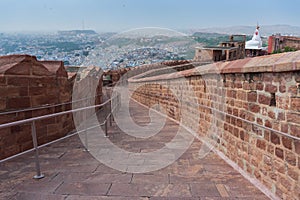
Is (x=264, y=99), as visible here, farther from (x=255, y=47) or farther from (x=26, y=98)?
(x=255, y=47)

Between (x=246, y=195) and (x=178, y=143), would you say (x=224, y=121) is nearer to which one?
(x=178, y=143)

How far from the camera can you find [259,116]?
314cm

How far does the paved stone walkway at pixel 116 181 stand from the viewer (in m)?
2.74

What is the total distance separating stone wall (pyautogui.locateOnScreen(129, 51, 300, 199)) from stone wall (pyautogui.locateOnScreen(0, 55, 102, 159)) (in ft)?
10.5

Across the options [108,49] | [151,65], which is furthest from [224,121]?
[151,65]

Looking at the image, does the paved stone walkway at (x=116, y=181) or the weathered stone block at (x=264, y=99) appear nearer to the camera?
the paved stone walkway at (x=116, y=181)

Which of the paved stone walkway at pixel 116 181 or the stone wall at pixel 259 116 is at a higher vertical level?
the stone wall at pixel 259 116

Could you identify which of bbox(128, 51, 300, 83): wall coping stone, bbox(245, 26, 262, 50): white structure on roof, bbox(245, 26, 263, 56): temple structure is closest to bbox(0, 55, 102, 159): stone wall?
bbox(128, 51, 300, 83): wall coping stone

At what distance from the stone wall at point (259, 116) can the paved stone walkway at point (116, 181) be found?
0.98 feet

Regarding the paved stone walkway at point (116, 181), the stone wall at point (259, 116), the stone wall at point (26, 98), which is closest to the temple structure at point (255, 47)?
the stone wall at point (259, 116)

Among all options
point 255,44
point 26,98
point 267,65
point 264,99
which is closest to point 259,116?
point 264,99

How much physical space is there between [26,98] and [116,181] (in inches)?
98.5

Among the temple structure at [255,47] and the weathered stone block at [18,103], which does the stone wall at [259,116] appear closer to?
the weathered stone block at [18,103]

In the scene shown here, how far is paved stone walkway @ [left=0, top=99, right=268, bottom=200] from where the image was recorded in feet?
9.00
